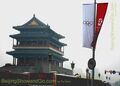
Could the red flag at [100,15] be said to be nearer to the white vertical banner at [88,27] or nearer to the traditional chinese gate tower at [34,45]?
the white vertical banner at [88,27]

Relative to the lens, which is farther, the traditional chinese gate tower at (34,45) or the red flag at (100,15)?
the traditional chinese gate tower at (34,45)

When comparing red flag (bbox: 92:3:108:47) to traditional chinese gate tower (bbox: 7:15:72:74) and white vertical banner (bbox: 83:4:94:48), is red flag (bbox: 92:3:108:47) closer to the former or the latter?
white vertical banner (bbox: 83:4:94:48)

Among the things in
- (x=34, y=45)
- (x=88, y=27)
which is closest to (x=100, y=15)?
(x=88, y=27)

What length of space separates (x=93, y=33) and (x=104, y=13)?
55.8 inches

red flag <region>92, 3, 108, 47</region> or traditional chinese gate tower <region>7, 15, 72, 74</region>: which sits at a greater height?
traditional chinese gate tower <region>7, 15, 72, 74</region>

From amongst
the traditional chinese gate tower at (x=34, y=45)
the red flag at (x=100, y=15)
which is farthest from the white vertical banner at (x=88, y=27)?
the traditional chinese gate tower at (x=34, y=45)

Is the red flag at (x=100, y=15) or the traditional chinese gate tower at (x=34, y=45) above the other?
the traditional chinese gate tower at (x=34, y=45)

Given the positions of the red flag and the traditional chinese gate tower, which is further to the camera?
the traditional chinese gate tower

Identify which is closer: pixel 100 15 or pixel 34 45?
pixel 100 15

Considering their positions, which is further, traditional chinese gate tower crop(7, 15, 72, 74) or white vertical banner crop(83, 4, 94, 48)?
traditional chinese gate tower crop(7, 15, 72, 74)

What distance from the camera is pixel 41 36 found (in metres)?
95.9

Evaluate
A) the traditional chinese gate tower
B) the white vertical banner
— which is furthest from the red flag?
the traditional chinese gate tower

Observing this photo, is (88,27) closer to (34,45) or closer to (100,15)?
(100,15)

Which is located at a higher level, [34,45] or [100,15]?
[34,45]
